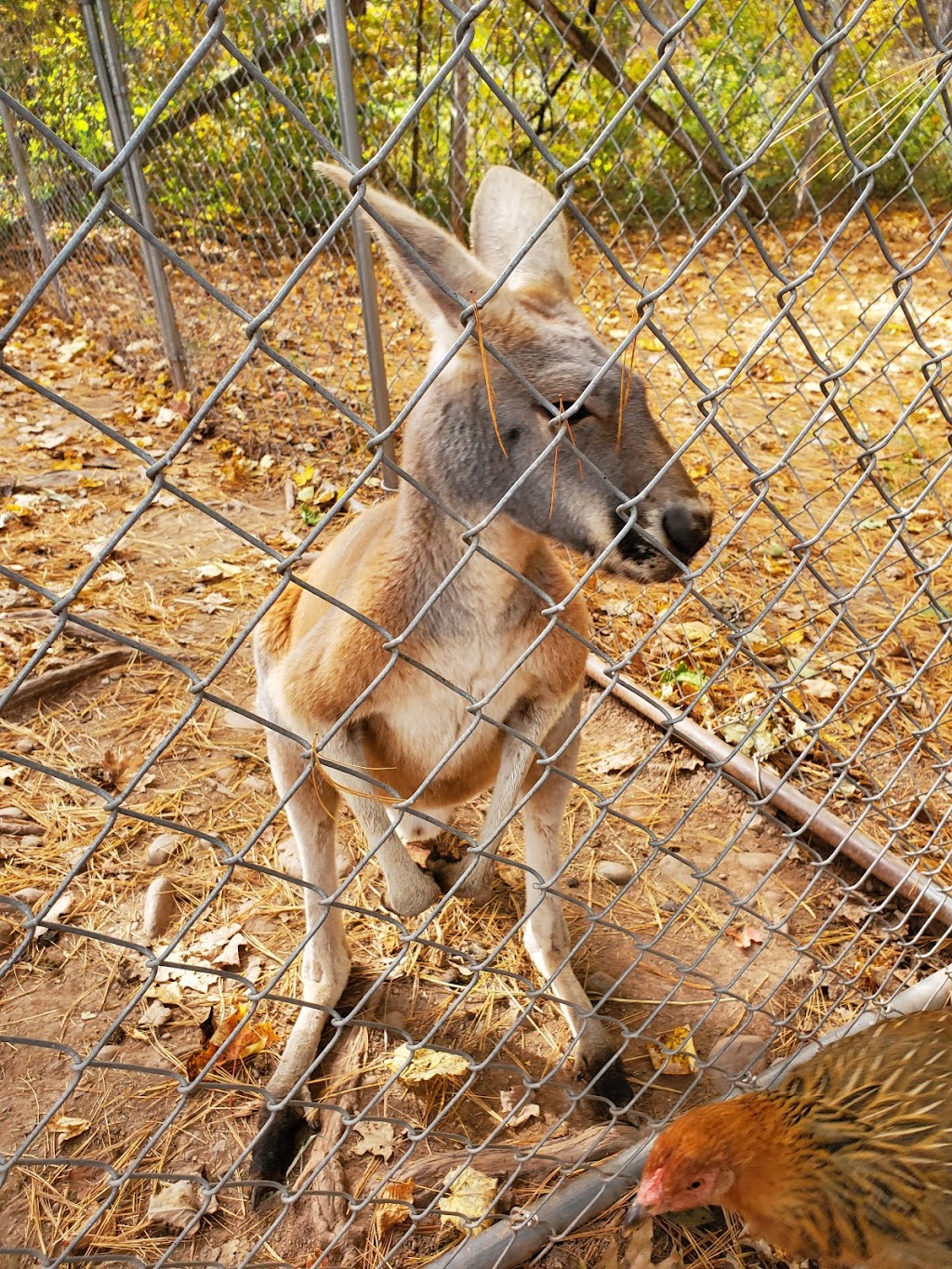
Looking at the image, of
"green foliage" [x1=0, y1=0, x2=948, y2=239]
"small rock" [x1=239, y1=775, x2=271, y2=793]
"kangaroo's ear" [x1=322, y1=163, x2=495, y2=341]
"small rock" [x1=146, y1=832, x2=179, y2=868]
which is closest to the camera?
"kangaroo's ear" [x1=322, y1=163, x2=495, y2=341]

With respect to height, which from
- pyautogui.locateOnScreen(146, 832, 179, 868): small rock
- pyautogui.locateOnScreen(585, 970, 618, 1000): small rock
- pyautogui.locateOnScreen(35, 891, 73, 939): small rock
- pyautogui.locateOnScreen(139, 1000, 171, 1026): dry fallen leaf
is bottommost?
pyautogui.locateOnScreen(35, 891, 73, 939): small rock

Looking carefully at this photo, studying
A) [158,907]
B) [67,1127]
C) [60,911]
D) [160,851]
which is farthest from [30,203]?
[67,1127]

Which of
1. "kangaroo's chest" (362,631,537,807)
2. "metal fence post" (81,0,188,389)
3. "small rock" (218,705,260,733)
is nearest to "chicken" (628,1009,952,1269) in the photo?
"kangaroo's chest" (362,631,537,807)

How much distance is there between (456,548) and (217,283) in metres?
4.91

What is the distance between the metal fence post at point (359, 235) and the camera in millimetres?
3479

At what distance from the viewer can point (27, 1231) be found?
189 centimetres

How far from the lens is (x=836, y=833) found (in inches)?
102

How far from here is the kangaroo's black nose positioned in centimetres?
173

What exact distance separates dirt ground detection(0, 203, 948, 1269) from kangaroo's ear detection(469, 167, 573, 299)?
0.87m

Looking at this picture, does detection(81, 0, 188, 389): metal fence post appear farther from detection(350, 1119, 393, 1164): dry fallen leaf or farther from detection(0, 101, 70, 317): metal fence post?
detection(350, 1119, 393, 1164): dry fallen leaf

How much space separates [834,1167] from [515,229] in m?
2.10

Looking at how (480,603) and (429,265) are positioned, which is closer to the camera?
(429,265)

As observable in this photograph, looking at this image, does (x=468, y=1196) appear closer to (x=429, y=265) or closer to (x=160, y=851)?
(x=160, y=851)

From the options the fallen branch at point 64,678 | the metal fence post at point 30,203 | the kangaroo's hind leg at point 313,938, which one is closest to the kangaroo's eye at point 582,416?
the kangaroo's hind leg at point 313,938
